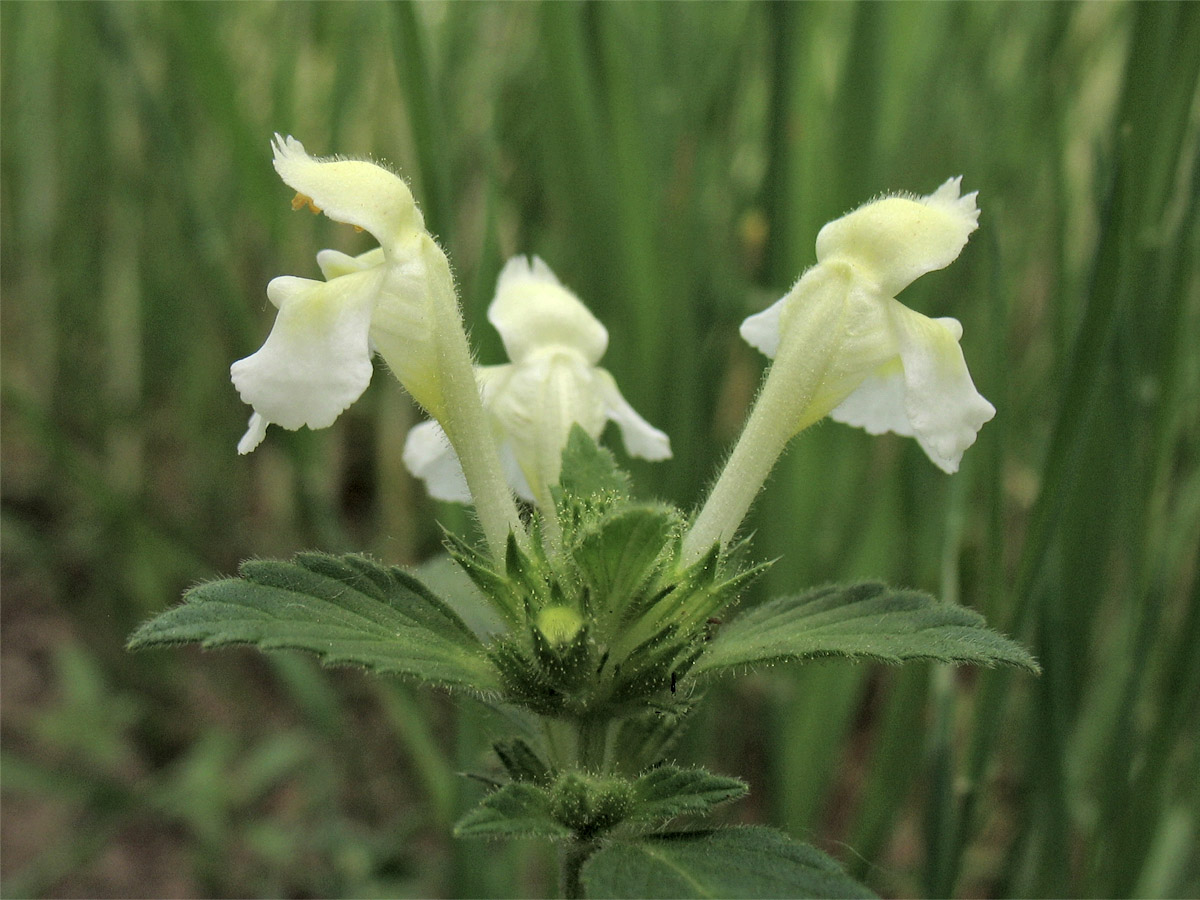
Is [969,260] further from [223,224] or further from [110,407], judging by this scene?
[110,407]

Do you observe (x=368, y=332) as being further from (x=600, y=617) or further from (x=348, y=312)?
(x=600, y=617)

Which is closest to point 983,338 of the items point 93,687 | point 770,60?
point 770,60

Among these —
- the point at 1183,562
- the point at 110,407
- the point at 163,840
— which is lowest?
the point at 163,840

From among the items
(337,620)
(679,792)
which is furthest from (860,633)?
(337,620)

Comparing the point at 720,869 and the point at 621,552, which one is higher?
the point at 621,552

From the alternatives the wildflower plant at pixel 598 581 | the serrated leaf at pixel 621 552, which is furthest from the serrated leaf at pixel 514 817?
the serrated leaf at pixel 621 552

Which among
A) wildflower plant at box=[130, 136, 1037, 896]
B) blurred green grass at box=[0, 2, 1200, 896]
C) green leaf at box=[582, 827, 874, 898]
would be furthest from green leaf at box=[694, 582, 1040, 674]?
blurred green grass at box=[0, 2, 1200, 896]

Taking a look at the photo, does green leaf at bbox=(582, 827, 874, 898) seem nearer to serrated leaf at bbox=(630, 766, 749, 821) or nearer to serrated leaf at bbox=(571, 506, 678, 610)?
serrated leaf at bbox=(630, 766, 749, 821)
